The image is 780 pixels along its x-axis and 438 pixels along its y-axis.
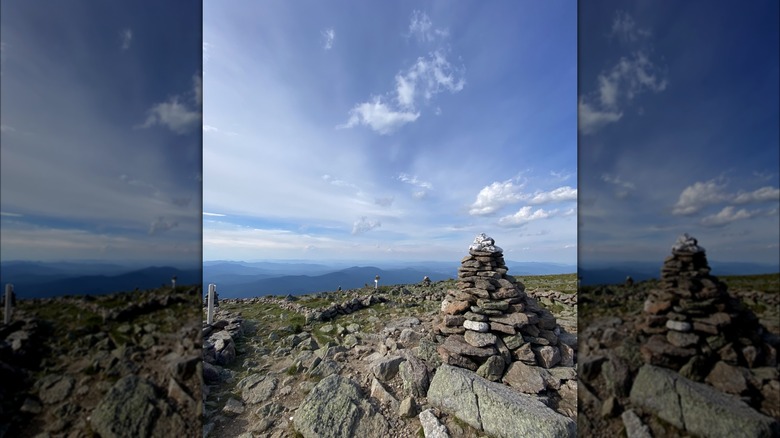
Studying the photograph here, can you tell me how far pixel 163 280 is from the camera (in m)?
2.64

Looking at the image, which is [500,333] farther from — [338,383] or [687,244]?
[687,244]

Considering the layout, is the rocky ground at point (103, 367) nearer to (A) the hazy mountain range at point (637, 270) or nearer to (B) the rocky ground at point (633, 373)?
(B) the rocky ground at point (633, 373)

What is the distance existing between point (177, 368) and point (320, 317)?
33.1 feet

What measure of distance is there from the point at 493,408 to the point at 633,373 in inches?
144

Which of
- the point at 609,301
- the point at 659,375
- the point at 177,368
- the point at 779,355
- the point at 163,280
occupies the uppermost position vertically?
the point at 163,280

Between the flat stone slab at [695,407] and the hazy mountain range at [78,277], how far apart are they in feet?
15.0

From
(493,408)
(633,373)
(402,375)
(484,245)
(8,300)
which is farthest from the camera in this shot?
(484,245)

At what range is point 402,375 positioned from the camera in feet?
20.7

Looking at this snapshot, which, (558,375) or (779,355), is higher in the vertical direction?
(779,355)

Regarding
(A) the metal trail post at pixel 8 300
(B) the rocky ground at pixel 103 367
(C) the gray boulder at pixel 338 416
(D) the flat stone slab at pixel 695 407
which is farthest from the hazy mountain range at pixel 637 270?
(A) the metal trail post at pixel 8 300

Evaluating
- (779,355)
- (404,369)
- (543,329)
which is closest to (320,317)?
(404,369)

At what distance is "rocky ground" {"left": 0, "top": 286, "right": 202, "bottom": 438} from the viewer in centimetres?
197

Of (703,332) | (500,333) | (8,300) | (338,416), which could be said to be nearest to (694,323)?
(703,332)

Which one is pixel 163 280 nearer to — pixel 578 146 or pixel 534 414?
pixel 578 146
